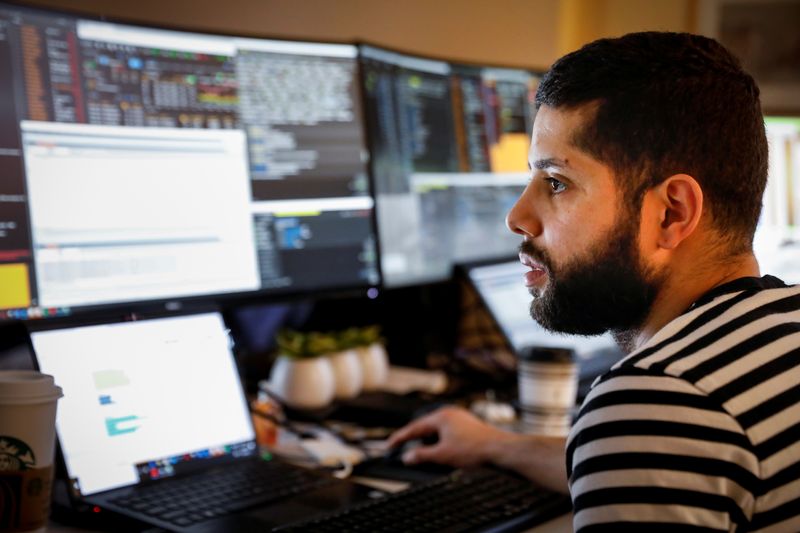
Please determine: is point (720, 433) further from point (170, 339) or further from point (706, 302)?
point (170, 339)

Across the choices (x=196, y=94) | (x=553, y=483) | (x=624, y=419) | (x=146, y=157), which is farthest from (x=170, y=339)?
(x=624, y=419)

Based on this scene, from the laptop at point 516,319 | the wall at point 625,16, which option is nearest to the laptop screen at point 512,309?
the laptop at point 516,319

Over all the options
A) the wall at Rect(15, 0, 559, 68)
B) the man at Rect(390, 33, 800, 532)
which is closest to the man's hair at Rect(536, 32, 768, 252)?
the man at Rect(390, 33, 800, 532)

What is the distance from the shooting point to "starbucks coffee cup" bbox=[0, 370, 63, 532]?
2.87 feet

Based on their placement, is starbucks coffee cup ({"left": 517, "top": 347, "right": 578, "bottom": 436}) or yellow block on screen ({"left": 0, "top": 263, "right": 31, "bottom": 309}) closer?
yellow block on screen ({"left": 0, "top": 263, "right": 31, "bottom": 309})

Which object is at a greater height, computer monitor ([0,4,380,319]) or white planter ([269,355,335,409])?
computer monitor ([0,4,380,319])

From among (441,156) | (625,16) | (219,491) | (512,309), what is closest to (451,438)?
(219,491)

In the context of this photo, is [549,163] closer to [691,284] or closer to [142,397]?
[691,284]

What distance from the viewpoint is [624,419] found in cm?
71

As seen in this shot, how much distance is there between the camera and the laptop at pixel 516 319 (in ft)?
5.84

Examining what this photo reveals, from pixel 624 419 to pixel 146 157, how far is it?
0.77 metres

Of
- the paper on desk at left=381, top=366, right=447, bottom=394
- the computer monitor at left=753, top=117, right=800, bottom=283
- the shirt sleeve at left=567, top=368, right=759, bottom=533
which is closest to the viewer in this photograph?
the shirt sleeve at left=567, top=368, right=759, bottom=533

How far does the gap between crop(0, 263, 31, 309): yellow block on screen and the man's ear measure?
72 centimetres

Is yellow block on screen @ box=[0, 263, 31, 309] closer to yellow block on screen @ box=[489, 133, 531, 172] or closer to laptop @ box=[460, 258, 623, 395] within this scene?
laptop @ box=[460, 258, 623, 395]
